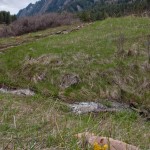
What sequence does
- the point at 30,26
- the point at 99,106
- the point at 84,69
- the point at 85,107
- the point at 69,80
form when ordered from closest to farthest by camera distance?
the point at 85,107 → the point at 99,106 → the point at 69,80 → the point at 84,69 → the point at 30,26

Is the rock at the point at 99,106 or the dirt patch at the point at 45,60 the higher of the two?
the dirt patch at the point at 45,60

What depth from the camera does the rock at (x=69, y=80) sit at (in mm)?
17688

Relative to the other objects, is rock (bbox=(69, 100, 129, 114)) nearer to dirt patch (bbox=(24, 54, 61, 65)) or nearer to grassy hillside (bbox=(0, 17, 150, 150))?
grassy hillside (bbox=(0, 17, 150, 150))

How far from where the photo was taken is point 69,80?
1791 cm

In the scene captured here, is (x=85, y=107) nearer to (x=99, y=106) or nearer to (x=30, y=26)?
(x=99, y=106)

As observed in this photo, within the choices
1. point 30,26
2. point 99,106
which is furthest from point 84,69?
point 30,26

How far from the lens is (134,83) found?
58.4 feet

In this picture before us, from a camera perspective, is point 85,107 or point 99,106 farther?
point 99,106

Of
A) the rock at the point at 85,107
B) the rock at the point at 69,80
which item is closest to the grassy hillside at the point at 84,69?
the rock at the point at 69,80

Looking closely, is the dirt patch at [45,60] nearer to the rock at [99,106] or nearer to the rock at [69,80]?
the rock at [69,80]

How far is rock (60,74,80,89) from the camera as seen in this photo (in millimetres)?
17688

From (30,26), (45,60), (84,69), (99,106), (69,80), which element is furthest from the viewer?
(30,26)

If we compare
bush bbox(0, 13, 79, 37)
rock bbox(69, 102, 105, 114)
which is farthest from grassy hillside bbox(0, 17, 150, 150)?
bush bbox(0, 13, 79, 37)

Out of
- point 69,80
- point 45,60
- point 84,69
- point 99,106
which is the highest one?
point 45,60
